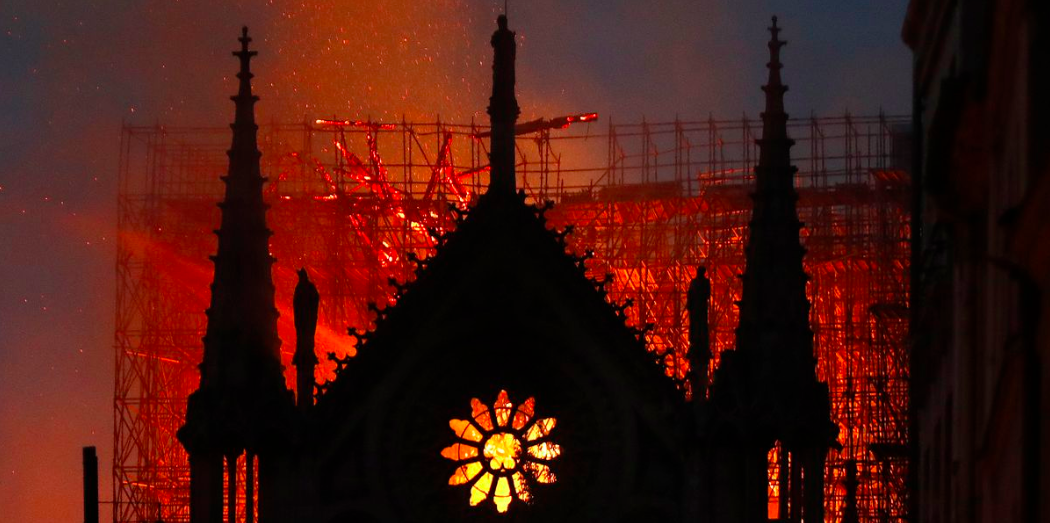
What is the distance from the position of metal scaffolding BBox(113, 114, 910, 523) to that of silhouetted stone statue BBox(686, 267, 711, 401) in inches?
869

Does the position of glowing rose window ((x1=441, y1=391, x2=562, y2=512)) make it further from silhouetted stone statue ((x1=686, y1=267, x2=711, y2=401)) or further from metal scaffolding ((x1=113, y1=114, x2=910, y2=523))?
metal scaffolding ((x1=113, y1=114, x2=910, y2=523))

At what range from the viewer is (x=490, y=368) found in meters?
35.3

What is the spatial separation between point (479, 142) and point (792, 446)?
28.4 metres

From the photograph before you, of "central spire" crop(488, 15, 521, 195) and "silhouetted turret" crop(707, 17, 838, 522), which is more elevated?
"central spire" crop(488, 15, 521, 195)

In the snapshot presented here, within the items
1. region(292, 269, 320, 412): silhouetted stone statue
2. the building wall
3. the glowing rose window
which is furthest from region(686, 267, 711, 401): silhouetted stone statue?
region(292, 269, 320, 412): silhouetted stone statue

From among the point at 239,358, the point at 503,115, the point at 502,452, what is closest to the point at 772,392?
the point at 502,452

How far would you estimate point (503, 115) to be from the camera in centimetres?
3559

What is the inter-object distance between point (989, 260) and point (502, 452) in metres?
13.3

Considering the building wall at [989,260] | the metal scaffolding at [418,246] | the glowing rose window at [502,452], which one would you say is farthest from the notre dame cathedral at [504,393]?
the metal scaffolding at [418,246]

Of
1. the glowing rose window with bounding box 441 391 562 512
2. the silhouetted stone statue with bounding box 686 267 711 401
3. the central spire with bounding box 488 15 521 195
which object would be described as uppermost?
the central spire with bounding box 488 15 521 195

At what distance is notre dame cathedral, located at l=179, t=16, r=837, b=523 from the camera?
3378 centimetres

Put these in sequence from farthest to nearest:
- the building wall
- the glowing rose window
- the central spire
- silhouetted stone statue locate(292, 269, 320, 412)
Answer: the central spire → the glowing rose window → silhouetted stone statue locate(292, 269, 320, 412) → the building wall

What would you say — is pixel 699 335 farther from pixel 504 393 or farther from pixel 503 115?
pixel 503 115

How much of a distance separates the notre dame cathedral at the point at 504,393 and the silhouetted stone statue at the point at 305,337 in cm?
3
